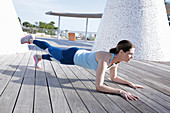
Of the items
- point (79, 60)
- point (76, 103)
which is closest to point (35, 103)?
point (76, 103)

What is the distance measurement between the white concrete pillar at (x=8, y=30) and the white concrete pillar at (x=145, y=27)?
4495 millimetres

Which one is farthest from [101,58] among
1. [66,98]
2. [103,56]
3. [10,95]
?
[10,95]

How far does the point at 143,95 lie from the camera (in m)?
2.41

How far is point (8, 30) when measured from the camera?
5379mm

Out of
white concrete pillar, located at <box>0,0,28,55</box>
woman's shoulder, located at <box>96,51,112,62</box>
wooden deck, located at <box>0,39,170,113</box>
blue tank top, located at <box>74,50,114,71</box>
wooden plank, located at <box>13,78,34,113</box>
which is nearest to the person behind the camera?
wooden plank, located at <box>13,78,34,113</box>

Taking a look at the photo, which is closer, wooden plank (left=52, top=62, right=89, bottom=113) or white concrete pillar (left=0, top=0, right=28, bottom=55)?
wooden plank (left=52, top=62, right=89, bottom=113)

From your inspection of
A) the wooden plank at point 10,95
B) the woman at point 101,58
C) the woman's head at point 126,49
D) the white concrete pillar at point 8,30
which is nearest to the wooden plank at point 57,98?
the wooden plank at point 10,95

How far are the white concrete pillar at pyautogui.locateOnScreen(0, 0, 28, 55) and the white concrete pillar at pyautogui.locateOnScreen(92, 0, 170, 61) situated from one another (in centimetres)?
449

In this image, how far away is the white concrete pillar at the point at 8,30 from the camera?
518cm

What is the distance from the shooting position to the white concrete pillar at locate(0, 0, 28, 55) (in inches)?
204

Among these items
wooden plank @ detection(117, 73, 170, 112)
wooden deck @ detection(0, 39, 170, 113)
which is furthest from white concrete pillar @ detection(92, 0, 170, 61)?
wooden plank @ detection(117, 73, 170, 112)

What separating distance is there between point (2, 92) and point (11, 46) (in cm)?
389

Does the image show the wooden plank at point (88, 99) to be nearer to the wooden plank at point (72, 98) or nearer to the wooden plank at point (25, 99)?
the wooden plank at point (72, 98)

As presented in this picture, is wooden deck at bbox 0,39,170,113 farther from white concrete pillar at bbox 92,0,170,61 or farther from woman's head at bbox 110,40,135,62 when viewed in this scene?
white concrete pillar at bbox 92,0,170,61
